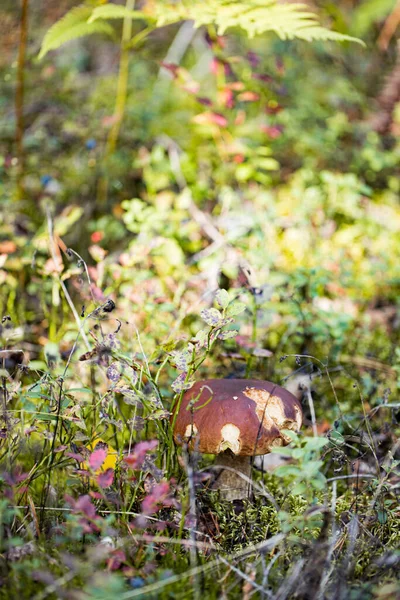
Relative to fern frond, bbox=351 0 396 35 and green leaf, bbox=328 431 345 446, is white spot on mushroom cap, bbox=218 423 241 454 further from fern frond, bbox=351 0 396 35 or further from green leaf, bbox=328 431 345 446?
fern frond, bbox=351 0 396 35

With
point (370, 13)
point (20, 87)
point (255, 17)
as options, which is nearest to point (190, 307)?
point (255, 17)

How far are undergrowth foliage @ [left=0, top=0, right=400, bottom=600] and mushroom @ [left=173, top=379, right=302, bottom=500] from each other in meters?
0.08

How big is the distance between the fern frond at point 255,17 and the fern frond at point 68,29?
0.52 m

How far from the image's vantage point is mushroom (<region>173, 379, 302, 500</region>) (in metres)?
1.85

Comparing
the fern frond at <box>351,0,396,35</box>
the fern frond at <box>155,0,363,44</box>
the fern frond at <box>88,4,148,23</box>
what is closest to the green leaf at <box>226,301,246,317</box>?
the fern frond at <box>155,0,363,44</box>

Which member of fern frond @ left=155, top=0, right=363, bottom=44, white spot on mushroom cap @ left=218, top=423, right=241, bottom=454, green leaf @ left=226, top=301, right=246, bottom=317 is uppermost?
fern frond @ left=155, top=0, right=363, bottom=44

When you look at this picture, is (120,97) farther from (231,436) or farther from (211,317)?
(231,436)

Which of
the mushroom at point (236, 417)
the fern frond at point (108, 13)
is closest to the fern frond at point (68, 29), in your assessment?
the fern frond at point (108, 13)

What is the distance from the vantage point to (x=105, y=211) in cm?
420

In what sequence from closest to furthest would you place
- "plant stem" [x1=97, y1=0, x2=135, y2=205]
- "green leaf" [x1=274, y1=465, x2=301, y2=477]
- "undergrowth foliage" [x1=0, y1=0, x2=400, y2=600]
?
"green leaf" [x1=274, y1=465, x2=301, y2=477] < "undergrowth foliage" [x1=0, y1=0, x2=400, y2=600] < "plant stem" [x1=97, y1=0, x2=135, y2=205]

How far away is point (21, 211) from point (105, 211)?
2.10 ft

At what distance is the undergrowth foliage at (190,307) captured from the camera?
1.62m

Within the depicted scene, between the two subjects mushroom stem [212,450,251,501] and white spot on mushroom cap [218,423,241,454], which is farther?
mushroom stem [212,450,251,501]

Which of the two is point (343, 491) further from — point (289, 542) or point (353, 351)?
point (353, 351)
